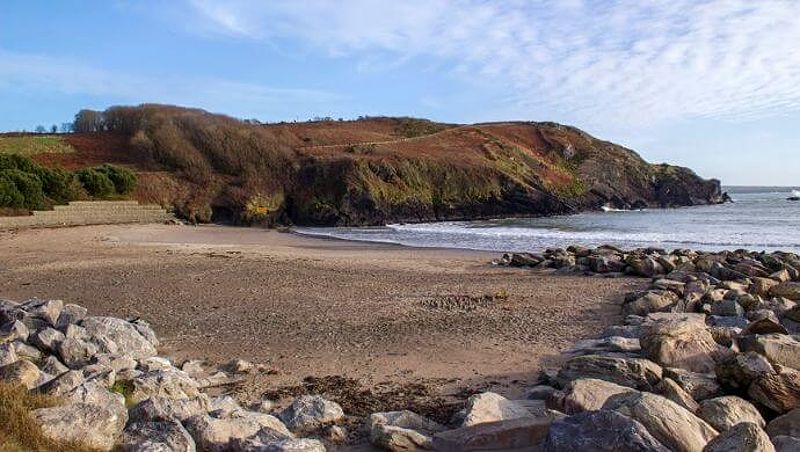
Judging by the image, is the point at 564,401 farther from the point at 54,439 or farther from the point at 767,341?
the point at 54,439

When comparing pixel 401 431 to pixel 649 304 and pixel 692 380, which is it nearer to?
pixel 692 380

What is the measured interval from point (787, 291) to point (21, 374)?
1196 cm

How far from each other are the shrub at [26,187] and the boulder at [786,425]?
35568mm

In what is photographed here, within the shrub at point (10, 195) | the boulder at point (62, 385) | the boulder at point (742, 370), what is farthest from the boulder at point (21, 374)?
the shrub at point (10, 195)

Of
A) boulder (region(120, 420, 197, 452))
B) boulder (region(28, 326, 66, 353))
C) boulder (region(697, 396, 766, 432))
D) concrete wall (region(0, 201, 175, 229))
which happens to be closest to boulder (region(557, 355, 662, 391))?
boulder (region(697, 396, 766, 432))

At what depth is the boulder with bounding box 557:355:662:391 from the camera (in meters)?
6.41

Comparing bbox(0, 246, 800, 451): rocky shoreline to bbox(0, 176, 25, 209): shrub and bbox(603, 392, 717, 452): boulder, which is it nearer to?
bbox(603, 392, 717, 452): boulder

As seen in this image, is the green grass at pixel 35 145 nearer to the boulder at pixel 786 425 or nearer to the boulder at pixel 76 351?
the boulder at pixel 76 351

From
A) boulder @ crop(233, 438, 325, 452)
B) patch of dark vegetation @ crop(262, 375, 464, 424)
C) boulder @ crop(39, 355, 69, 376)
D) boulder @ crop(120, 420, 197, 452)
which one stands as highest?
boulder @ crop(120, 420, 197, 452)

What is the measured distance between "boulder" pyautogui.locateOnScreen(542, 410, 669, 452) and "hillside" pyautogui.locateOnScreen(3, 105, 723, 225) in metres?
40.4

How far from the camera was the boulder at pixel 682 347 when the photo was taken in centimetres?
700

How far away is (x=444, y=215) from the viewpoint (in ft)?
168

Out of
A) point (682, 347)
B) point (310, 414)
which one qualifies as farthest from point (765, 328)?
point (310, 414)

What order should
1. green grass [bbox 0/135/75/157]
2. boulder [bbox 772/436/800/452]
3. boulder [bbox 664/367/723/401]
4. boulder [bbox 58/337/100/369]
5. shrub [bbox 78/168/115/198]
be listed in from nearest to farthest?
1. boulder [bbox 772/436/800/452]
2. boulder [bbox 664/367/723/401]
3. boulder [bbox 58/337/100/369]
4. shrub [bbox 78/168/115/198]
5. green grass [bbox 0/135/75/157]
